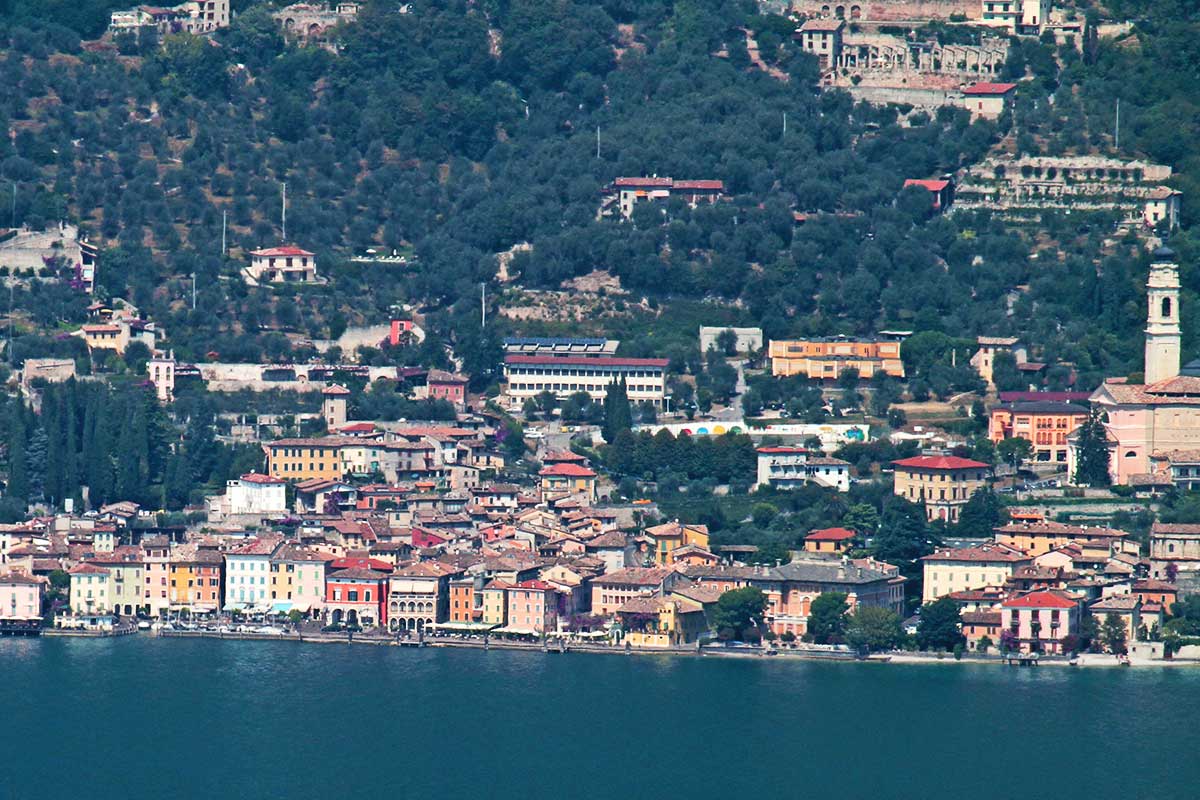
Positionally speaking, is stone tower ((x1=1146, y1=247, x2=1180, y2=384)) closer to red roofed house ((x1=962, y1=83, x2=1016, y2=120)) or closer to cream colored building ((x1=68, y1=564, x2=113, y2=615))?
red roofed house ((x1=962, y1=83, x2=1016, y2=120))

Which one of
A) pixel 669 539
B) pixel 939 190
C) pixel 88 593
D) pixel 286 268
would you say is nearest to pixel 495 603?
pixel 669 539

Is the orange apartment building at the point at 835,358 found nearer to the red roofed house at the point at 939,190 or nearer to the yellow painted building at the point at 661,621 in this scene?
the red roofed house at the point at 939,190

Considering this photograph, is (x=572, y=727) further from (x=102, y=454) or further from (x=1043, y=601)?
(x=102, y=454)

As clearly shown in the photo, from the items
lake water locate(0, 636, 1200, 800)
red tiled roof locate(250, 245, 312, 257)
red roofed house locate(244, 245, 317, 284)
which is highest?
red tiled roof locate(250, 245, 312, 257)

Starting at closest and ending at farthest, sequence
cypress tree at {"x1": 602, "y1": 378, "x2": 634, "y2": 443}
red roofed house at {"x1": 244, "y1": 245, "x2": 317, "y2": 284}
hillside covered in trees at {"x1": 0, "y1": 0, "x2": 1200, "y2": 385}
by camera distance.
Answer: cypress tree at {"x1": 602, "y1": 378, "x2": 634, "y2": 443} → hillside covered in trees at {"x1": 0, "y1": 0, "x2": 1200, "y2": 385} → red roofed house at {"x1": 244, "y1": 245, "x2": 317, "y2": 284}

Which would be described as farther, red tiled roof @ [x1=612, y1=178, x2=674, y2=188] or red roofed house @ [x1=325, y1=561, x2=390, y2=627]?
red tiled roof @ [x1=612, y1=178, x2=674, y2=188]

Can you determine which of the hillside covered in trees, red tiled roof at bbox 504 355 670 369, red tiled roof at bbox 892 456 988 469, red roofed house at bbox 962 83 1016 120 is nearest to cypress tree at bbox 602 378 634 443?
red tiled roof at bbox 504 355 670 369

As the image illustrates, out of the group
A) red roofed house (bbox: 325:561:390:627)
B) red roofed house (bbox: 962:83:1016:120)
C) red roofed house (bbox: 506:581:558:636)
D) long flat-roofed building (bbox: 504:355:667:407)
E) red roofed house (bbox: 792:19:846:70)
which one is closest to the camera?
red roofed house (bbox: 506:581:558:636)
